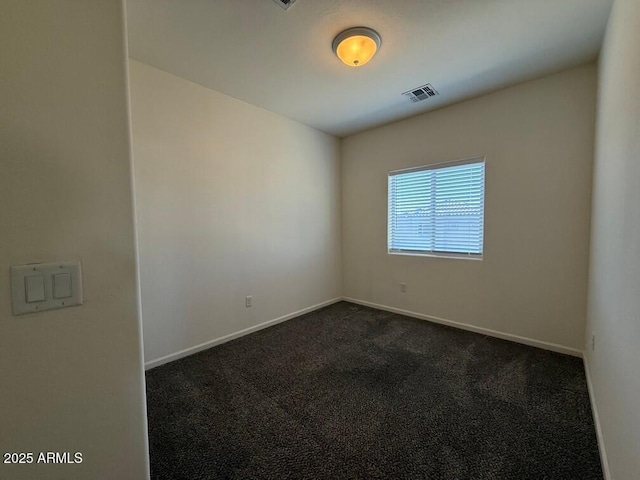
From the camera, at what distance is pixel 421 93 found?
2.82m

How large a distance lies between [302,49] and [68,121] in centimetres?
192

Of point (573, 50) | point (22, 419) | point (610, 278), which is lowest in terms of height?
point (22, 419)

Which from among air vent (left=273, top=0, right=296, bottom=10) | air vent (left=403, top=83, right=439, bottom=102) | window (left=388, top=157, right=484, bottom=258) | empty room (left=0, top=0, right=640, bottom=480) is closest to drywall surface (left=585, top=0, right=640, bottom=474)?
empty room (left=0, top=0, right=640, bottom=480)

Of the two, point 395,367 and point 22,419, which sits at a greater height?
point 22,419

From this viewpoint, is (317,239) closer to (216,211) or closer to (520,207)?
(216,211)

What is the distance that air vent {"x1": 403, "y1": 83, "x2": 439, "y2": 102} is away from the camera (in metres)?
2.72

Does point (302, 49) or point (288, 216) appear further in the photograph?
point (288, 216)

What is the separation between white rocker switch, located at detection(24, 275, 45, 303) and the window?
11.3 feet

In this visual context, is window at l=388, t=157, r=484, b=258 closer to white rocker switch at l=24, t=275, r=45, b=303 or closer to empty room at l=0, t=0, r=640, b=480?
empty room at l=0, t=0, r=640, b=480

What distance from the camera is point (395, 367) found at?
233cm

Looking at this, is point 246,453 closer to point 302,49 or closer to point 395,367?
point 395,367

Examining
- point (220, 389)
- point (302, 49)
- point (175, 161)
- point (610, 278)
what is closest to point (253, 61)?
point (302, 49)

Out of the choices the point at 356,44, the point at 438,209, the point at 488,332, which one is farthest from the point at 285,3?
the point at 488,332

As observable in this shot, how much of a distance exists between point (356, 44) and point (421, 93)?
1204 mm
